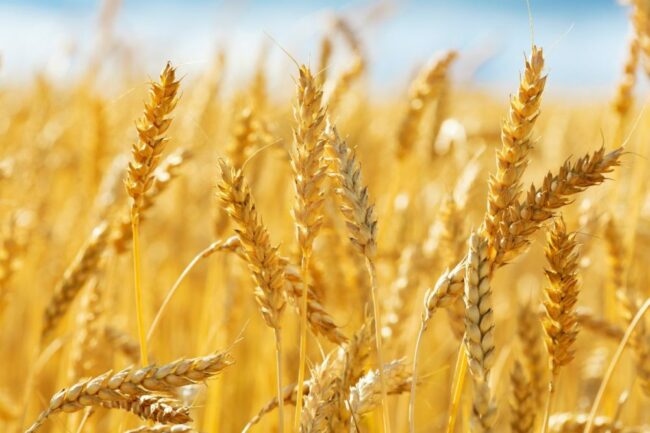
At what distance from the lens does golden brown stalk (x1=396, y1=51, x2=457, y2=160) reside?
7.00ft

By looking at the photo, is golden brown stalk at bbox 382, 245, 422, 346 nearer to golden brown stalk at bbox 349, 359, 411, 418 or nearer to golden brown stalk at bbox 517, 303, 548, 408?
golden brown stalk at bbox 517, 303, 548, 408

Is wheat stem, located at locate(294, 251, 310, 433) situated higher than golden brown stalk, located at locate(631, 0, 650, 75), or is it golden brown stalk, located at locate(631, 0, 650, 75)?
golden brown stalk, located at locate(631, 0, 650, 75)

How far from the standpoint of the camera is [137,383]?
910 mm

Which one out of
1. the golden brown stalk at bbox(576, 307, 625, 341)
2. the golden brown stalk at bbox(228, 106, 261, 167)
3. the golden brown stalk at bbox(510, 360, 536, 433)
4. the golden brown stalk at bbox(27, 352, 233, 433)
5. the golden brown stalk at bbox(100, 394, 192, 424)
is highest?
the golden brown stalk at bbox(228, 106, 261, 167)

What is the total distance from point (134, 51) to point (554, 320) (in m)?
5.16

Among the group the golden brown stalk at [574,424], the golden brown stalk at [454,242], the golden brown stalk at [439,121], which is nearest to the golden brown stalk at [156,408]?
the golden brown stalk at [454,242]

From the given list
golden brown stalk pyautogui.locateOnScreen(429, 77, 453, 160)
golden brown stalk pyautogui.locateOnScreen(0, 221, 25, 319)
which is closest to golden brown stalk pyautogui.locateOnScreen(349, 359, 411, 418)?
golden brown stalk pyautogui.locateOnScreen(0, 221, 25, 319)

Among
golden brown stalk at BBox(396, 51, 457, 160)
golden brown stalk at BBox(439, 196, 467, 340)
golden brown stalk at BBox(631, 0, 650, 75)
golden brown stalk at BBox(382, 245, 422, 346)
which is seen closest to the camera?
golden brown stalk at BBox(439, 196, 467, 340)

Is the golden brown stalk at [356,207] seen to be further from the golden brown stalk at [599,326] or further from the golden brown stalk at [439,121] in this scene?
the golden brown stalk at [439,121]

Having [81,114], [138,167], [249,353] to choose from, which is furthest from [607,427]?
[81,114]

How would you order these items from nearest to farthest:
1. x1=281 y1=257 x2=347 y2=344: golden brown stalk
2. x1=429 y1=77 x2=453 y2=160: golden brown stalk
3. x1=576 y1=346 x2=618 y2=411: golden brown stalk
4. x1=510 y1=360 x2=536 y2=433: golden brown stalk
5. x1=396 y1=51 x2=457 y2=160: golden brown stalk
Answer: x1=281 y1=257 x2=347 y2=344: golden brown stalk → x1=510 y1=360 x2=536 y2=433: golden brown stalk → x1=396 y1=51 x2=457 y2=160: golden brown stalk → x1=576 y1=346 x2=618 y2=411: golden brown stalk → x1=429 y1=77 x2=453 y2=160: golden brown stalk

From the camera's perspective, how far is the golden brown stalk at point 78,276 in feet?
4.64

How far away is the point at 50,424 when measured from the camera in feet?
7.47

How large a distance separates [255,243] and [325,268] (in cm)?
122
